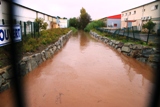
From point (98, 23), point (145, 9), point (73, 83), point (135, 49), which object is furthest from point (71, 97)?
point (98, 23)

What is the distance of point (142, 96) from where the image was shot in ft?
9.71

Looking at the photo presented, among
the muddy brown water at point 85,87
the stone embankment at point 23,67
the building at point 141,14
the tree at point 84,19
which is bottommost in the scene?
the muddy brown water at point 85,87

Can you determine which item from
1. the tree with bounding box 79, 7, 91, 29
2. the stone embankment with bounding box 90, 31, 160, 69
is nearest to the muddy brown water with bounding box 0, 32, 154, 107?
the stone embankment with bounding box 90, 31, 160, 69

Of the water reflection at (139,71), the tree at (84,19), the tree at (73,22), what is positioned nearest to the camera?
the water reflection at (139,71)

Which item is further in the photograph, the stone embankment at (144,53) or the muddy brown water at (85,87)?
the stone embankment at (144,53)

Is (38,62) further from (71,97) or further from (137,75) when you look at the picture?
(137,75)

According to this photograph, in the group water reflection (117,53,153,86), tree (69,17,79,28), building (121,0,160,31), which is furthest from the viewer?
tree (69,17,79,28)

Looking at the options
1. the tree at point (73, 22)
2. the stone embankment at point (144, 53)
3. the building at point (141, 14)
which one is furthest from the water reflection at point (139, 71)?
the tree at point (73, 22)

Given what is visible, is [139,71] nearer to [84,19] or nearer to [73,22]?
[84,19]

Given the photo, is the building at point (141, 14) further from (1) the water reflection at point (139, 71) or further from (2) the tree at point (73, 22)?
(2) the tree at point (73, 22)

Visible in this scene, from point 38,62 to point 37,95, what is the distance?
2159 mm

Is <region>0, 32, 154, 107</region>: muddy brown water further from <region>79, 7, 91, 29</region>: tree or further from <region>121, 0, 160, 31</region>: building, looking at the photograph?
<region>79, 7, 91, 29</region>: tree

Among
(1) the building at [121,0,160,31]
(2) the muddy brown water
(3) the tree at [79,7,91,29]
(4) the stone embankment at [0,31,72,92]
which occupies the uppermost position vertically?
(3) the tree at [79,7,91,29]

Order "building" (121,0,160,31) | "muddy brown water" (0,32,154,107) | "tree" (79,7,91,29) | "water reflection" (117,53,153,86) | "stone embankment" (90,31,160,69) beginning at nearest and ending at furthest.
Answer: "muddy brown water" (0,32,154,107)
"water reflection" (117,53,153,86)
"stone embankment" (90,31,160,69)
"building" (121,0,160,31)
"tree" (79,7,91,29)
